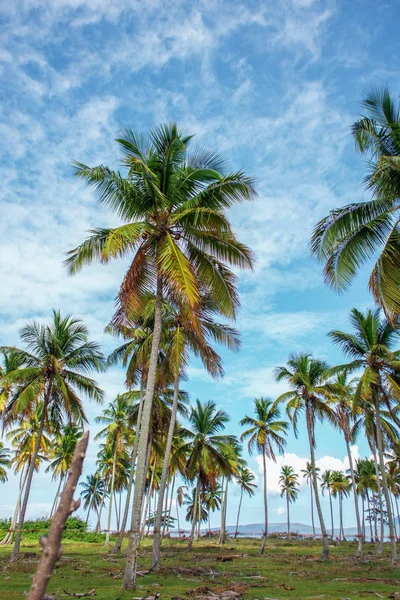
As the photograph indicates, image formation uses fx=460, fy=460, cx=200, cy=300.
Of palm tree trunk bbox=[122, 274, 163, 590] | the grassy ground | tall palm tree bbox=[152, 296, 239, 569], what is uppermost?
tall palm tree bbox=[152, 296, 239, 569]

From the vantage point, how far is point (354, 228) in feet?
40.7

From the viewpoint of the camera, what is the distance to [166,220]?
46.4 ft

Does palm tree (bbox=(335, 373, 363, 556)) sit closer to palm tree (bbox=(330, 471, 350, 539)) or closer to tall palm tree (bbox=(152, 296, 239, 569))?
tall palm tree (bbox=(152, 296, 239, 569))

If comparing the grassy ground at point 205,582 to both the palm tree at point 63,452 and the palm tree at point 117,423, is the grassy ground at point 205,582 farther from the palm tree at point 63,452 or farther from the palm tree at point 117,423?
the palm tree at point 63,452

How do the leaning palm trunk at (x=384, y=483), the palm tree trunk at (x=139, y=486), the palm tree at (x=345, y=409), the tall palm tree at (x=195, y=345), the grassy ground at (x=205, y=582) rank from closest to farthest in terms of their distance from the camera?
the palm tree trunk at (x=139, y=486) < the grassy ground at (x=205, y=582) < the tall palm tree at (x=195, y=345) < the leaning palm trunk at (x=384, y=483) < the palm tree at (x=345, y=409)

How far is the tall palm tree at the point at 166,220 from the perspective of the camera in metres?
13.5

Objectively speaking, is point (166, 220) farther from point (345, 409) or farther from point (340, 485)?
point (340, 485)

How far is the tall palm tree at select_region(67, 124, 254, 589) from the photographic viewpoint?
13523 millimetres

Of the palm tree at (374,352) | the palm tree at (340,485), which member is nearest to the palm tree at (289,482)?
the palm tree at (340,485)

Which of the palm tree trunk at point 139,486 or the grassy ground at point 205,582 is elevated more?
the palm tree trunk at point 139,486

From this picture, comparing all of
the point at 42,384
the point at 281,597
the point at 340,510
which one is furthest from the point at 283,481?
the point at 281,597

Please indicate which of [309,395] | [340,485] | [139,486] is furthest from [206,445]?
[340,485]

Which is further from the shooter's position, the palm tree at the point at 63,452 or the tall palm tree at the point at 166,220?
the palm tree at the point at 63,452

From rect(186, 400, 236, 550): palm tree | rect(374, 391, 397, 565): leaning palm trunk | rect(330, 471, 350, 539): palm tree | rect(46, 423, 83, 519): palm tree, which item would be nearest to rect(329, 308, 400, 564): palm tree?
rect(374, 391, 397, 565): leaning palm trunk
